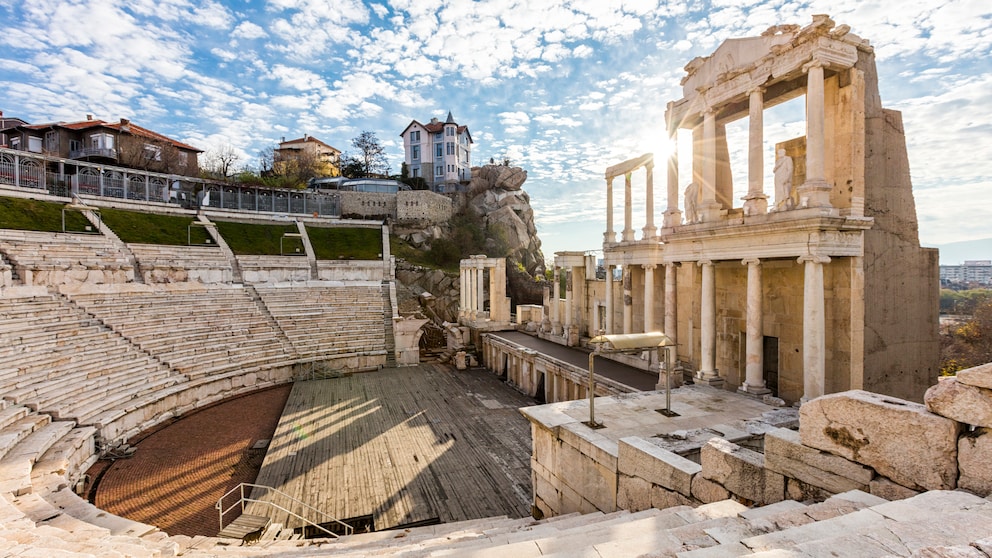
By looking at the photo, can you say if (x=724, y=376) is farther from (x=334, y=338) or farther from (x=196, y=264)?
(x=196, y=264)

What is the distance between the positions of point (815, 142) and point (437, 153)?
53.6 m

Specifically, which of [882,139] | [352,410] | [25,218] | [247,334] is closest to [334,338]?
[247,334]

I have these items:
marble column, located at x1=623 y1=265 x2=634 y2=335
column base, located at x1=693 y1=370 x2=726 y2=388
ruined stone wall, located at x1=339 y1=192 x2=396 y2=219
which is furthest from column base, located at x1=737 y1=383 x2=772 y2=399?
ruined stone wall, located at x1=339 y1=192 x2=396 y2=219

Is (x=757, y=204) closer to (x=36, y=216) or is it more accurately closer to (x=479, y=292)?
(x=479, y=292)

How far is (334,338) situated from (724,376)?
63.4 feet

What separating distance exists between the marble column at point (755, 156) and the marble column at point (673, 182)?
118 inches

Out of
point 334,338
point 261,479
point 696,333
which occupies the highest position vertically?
point 696,333

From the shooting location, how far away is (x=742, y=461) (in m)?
5.46

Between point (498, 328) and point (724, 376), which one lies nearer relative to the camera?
point (724, 376)

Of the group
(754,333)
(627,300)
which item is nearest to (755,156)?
(754,333)

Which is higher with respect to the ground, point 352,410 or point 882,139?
point 882,139

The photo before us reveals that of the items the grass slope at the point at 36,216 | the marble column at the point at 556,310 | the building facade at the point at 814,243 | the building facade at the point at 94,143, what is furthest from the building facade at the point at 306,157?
the building facade at the point at 814,243

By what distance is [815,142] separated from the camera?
9.84 meters

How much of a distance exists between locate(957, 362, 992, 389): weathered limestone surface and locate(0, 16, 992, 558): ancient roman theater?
2 cm
